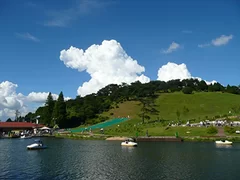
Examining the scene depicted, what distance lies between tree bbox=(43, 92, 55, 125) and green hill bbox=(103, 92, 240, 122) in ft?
98.5

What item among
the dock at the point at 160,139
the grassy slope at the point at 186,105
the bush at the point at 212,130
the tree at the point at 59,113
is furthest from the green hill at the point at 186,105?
the dock at the point at 160,139

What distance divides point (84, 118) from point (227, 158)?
117m

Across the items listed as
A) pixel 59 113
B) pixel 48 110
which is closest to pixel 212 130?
pixel 59 113

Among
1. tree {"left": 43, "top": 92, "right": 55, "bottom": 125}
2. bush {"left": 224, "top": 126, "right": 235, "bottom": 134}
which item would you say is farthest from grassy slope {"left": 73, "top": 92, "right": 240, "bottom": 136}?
bush {"left": 224, "top": 126, "right": 235, "bottom": 134}

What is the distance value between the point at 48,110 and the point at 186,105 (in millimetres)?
75177

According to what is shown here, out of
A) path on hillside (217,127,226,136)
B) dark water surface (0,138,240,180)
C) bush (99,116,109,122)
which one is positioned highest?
bush (99,116,109,122)

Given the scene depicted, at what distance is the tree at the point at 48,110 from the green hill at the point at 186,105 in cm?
3001

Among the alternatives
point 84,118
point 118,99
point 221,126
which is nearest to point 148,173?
point 221,126

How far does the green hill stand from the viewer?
144m

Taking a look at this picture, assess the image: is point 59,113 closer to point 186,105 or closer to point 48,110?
point 48,110

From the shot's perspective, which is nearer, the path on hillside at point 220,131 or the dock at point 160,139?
the dock at point 160,139

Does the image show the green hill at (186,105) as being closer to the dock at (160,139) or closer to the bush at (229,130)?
the bush at (229,130)

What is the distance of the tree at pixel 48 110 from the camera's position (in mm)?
151250

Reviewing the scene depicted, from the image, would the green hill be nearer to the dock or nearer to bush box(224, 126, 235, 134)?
bush box(224, 126, 235, 134)
